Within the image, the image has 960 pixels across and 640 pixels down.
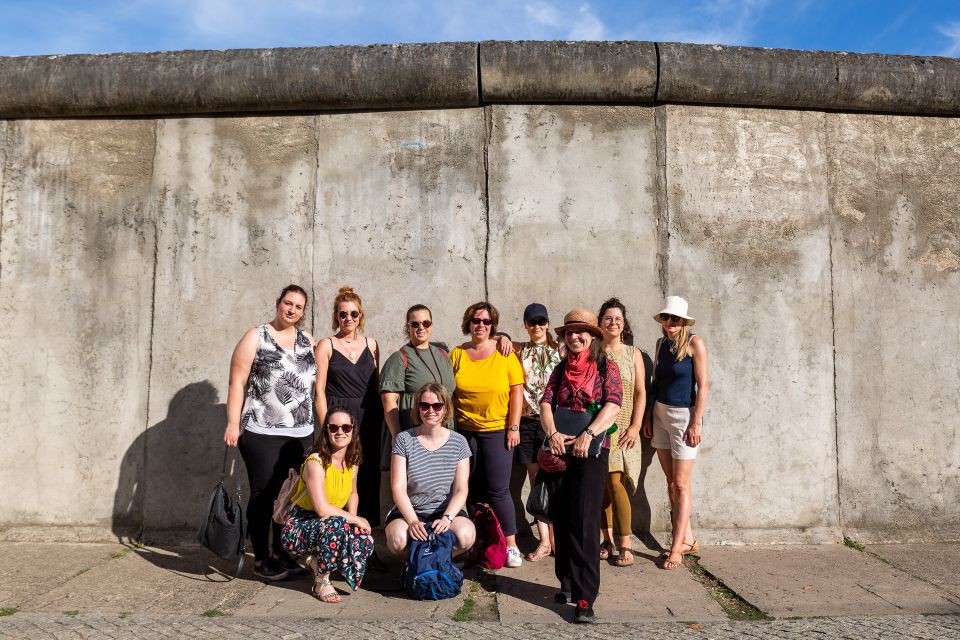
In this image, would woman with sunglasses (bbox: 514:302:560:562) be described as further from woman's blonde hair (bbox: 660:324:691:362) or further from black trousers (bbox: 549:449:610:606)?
black trousers (bbox: 549:449:610:606)

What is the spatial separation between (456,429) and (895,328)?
11.6 feet

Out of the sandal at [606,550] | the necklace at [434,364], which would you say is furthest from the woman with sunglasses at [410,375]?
the sandal at [606,550]

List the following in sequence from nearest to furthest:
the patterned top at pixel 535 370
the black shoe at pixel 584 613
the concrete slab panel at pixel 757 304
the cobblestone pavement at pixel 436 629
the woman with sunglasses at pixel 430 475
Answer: the cobblestone pavement at pixel 436 629 < the black shoe at pixel 584 613 < the woman with sunglasses at pixel 430 475 < the patterned top at pixel 535 370 < the concrete slab panel at pixel 757 304

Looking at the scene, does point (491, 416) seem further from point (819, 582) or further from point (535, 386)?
point (819, 582)

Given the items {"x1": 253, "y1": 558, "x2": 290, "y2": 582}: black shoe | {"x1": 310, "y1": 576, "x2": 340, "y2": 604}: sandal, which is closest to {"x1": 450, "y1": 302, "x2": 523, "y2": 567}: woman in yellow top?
{"x1": 310, "y1": 576, "x2": 340, "y2": 604}: sandal

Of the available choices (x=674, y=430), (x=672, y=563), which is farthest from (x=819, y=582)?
(x=674, y=430)

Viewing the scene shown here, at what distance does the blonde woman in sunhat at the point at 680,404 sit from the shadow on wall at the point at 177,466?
320 centimetres

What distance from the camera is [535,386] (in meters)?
5.06

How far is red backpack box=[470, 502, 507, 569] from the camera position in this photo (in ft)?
15.4

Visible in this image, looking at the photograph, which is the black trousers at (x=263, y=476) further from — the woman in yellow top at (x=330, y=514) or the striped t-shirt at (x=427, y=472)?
the striped t-shirt at (x=427, y=472)

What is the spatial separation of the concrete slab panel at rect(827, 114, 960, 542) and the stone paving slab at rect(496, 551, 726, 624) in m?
1.94

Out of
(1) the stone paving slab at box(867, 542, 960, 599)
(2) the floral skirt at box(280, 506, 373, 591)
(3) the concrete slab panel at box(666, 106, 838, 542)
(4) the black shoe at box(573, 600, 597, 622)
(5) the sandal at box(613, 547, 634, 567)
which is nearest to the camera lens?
(4) the black shoe at box(573, 600, 597, 622)

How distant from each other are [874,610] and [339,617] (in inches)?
114

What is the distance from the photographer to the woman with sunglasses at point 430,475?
173 inches
